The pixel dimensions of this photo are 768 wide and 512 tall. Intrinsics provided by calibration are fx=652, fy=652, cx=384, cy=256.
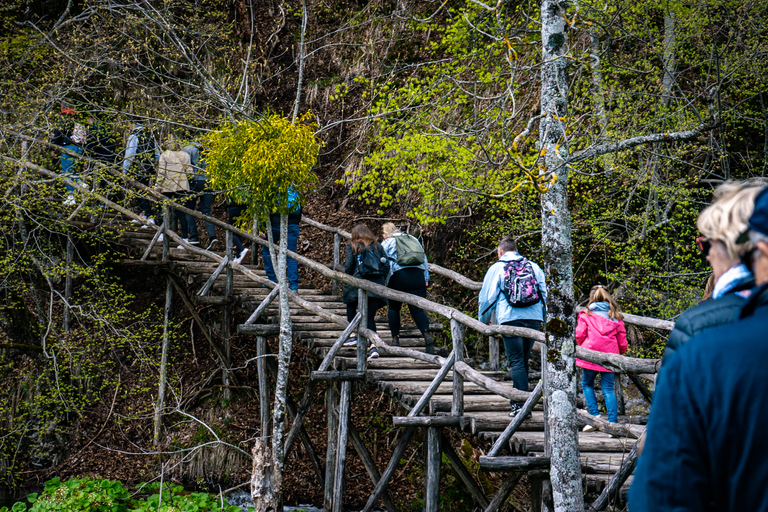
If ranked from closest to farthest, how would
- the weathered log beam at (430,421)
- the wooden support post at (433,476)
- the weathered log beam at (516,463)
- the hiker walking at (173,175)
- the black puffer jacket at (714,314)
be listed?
the black puffer jacket at (714,314) < the weathered log beam at (516,463) < the weathered log beam at (430,421) < the wooden support post at (433,476) < the hiker walking at (173,175)

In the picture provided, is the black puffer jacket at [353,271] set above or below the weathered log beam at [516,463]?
above

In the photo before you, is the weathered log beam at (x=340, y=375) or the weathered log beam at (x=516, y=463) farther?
the weathered log beam at (x=340, y=375)

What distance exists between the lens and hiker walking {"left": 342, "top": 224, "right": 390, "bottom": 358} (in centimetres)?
752

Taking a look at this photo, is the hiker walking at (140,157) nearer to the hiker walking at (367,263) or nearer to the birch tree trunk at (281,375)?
the birch tree trunk at (281,375)

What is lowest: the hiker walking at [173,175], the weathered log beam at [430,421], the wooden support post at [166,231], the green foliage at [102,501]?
the green foliage at [102,501]

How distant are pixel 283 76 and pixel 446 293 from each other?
792cm

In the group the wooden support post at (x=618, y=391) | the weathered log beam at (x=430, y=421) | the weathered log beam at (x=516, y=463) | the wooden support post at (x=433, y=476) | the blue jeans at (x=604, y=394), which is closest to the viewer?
the weathered log beam at (x=516, y=463)

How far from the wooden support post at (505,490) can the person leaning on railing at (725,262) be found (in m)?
4.57

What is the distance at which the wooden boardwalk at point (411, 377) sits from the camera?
5.17m

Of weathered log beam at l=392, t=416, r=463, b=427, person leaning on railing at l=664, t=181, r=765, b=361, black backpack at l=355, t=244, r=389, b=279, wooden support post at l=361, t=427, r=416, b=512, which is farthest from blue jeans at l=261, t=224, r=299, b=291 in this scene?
person leaning on railing at l=664, t=181, r=765, b=361

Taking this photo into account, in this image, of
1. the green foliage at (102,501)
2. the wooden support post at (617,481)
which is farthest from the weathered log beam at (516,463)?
the green foliage at (102,501)

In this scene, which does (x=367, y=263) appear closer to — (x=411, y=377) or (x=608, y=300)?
(x=411, y=377)

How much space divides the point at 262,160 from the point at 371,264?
1690 millimetres

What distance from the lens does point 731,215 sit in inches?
56.0
